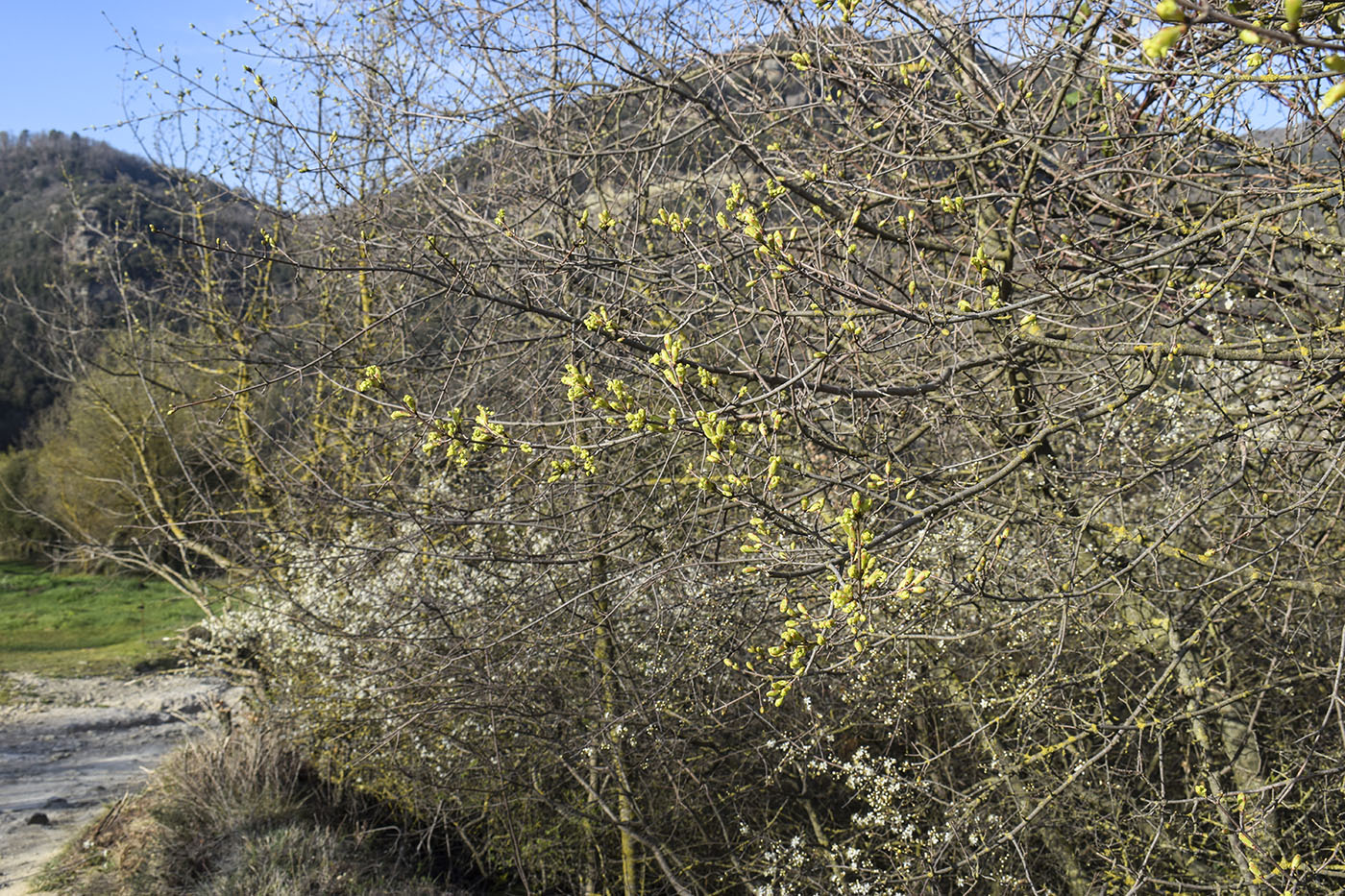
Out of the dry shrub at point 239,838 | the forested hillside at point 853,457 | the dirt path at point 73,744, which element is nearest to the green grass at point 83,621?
the dirt path at point 73,744

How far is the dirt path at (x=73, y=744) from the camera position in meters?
6.74

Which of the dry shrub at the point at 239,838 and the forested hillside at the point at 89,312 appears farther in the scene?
the forested hillside at the point at 89,312

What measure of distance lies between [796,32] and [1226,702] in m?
2.67

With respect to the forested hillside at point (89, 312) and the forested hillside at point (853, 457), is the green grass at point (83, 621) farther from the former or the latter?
the forested hillside at point (853, 457)

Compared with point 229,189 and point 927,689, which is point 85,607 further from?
point 927,689

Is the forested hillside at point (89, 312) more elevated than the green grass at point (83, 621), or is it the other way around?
the forested hillside at point (89, 312)

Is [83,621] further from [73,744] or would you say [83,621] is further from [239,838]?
[239,838]

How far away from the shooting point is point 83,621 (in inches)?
693

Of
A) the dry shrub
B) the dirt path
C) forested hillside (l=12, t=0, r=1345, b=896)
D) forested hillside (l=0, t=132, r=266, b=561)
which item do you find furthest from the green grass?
forested hillside (l=12, t=0, r=1345, b=896)

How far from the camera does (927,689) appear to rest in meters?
4.91

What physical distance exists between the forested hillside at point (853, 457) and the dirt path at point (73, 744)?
7.09 feet

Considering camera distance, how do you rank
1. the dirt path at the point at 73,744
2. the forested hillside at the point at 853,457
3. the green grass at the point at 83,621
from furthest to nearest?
the green grass at the point at 83,621 < the dirt path at the point at 73,744 < the forested hillside at the point at 853,457

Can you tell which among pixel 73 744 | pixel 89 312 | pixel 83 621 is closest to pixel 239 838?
pixel 73 744

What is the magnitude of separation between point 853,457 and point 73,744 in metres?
10.2
